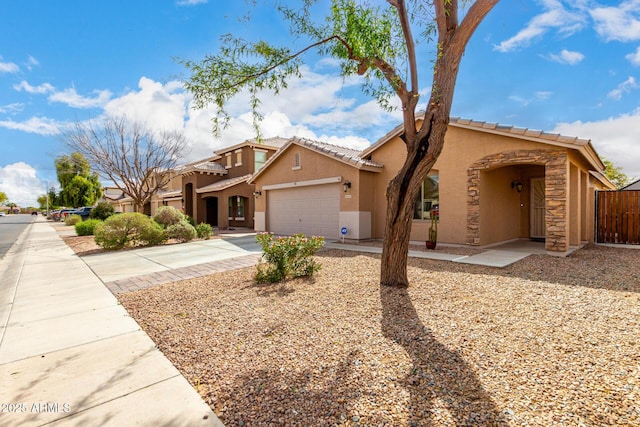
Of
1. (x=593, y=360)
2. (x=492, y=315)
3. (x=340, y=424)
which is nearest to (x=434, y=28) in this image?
(x=492, y=315)

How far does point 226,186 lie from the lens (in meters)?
20.5

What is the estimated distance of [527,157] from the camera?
9562 mm

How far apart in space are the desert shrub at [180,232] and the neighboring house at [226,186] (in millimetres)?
7177

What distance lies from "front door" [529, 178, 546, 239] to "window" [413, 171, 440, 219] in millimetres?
4768

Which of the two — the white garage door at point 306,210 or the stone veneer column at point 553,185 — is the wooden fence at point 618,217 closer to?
the stone veneer column at point 553,185

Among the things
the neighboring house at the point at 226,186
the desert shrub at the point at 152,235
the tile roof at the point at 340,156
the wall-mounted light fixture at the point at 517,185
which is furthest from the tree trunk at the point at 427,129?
the neighboring house at the point at 226,186

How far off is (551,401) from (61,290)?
8.07 m

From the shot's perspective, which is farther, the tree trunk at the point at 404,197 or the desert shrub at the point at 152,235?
the desert shrub at the point at 152,235

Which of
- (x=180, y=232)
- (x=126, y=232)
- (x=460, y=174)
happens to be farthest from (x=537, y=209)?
(x=126, y=232)

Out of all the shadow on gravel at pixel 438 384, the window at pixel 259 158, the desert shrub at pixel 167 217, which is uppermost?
the window at pixel 259 158

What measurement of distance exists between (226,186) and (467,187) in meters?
15.1

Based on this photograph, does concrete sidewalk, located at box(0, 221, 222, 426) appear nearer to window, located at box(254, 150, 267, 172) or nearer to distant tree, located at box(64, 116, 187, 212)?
distant tree, located at box(64, 116, 187, 212)

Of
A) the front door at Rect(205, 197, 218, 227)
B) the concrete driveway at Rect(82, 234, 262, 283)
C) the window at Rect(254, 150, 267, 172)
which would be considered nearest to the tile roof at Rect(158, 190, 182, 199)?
the front door at Rect(205, 197, 218, 227)

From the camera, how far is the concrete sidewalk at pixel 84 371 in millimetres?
2438
